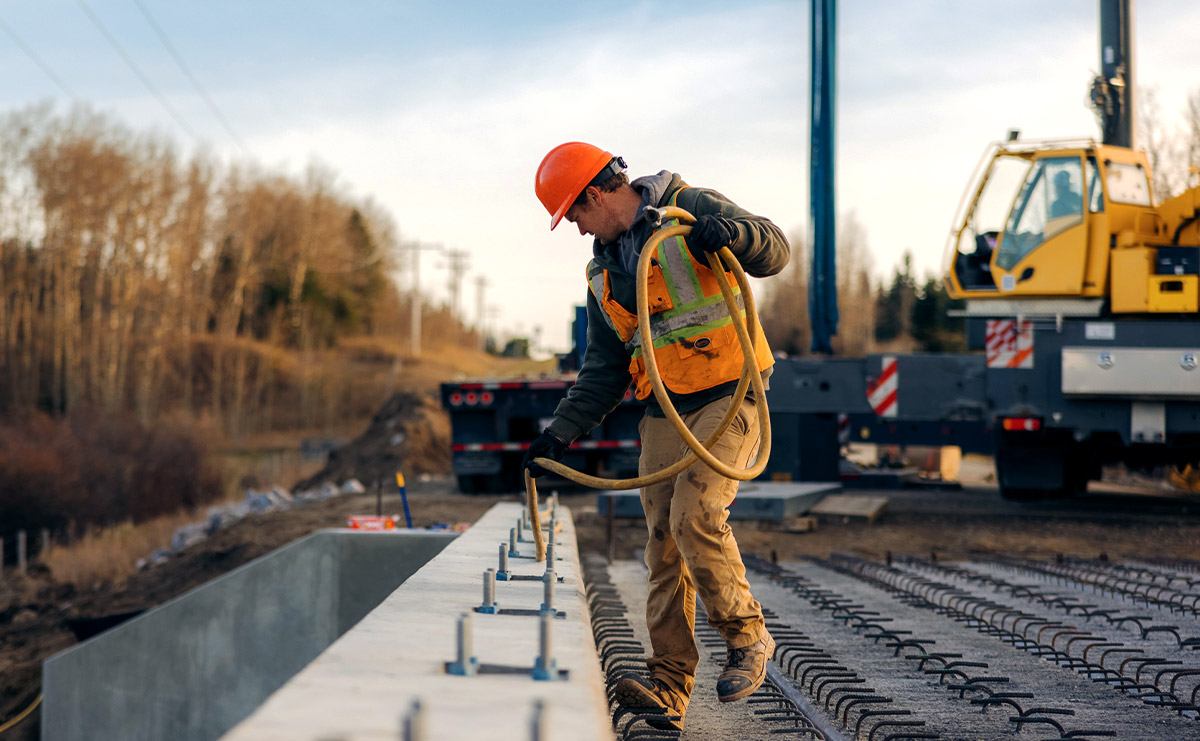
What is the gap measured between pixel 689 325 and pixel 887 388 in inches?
319

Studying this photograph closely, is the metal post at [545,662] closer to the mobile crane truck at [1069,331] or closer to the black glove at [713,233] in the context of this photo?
the black glove at [713,233]

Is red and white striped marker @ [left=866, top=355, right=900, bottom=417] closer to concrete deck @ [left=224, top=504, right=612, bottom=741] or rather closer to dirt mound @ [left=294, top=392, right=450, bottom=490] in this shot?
concrete deck @ [left=224, top=504, right=612, bottom=741]

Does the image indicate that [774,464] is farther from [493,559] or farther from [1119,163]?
[493,559]

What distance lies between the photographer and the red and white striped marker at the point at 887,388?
1120 cm

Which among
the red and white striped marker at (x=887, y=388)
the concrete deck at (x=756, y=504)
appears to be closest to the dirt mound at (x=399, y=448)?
the concrete deck at (x=756, y=504)

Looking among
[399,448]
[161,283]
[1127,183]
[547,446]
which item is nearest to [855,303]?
[161,283]

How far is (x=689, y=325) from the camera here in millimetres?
3648

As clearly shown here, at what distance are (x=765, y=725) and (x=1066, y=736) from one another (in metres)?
0.96

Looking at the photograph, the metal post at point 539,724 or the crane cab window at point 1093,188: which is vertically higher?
the crane cab window at point 1093,188

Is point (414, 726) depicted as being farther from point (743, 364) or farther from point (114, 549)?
point (114, 549)

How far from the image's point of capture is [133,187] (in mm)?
41031

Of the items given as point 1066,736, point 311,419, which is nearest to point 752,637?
point 1066,736

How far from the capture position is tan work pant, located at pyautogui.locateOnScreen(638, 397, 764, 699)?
11.2 feet

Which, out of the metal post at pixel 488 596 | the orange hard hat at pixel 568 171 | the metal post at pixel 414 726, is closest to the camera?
the metal post at pixel 414 726
